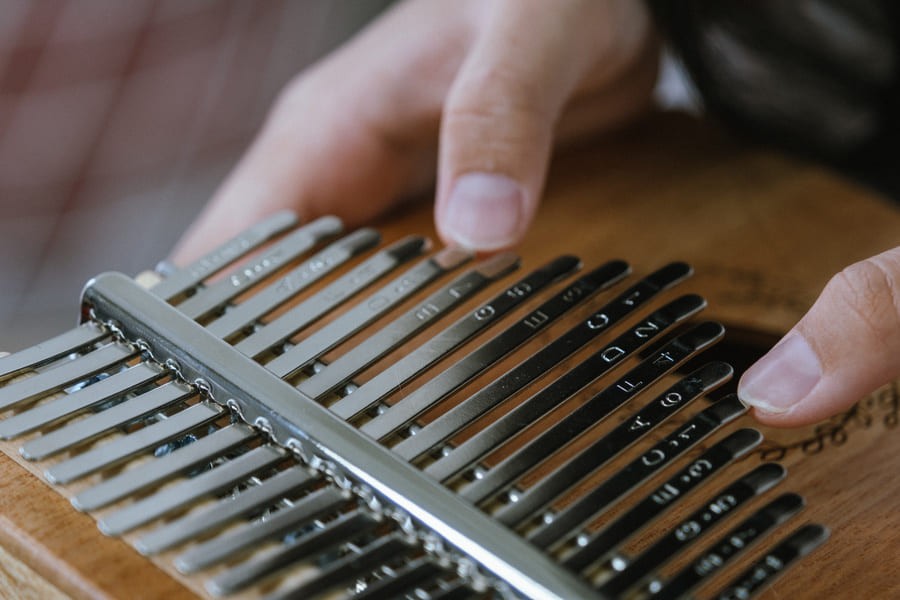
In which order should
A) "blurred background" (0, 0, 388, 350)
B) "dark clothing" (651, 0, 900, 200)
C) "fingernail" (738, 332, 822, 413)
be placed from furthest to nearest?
"blurred background" (0, 0, 388, 350) → "dark clothing" (651, 0, 900, 200) → "fingernail" (738, 332, 822, 413)

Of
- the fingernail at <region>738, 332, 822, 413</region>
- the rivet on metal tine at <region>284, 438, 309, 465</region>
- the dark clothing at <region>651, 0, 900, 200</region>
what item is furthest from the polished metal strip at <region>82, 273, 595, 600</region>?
the dark clothing at <region>651, 0, 900, 200</region>

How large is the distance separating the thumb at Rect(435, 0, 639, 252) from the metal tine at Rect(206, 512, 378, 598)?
1.00 ft

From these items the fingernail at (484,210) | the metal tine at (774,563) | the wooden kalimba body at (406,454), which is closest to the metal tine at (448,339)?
the wooden kalimba body at (406,454)

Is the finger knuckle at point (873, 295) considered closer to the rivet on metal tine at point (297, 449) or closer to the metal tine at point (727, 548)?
the metal tine at point (727, 548)

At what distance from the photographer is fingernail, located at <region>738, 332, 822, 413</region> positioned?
53cm

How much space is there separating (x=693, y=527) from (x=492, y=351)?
0.16 metres

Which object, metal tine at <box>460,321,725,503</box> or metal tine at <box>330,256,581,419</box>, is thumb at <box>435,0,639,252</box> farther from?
metal tine at <box>460,321,725,503</box>

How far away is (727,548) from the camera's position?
45 cm

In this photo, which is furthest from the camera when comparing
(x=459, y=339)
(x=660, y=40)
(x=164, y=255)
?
(x=164, y=255)

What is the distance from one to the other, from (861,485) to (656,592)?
23cm

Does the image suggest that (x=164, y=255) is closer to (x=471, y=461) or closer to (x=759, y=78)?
(x=759, y=78)

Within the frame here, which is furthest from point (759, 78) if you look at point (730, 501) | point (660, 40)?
point (730, 501)

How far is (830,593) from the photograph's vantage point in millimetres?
509

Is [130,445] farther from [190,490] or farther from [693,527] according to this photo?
[693,527]
